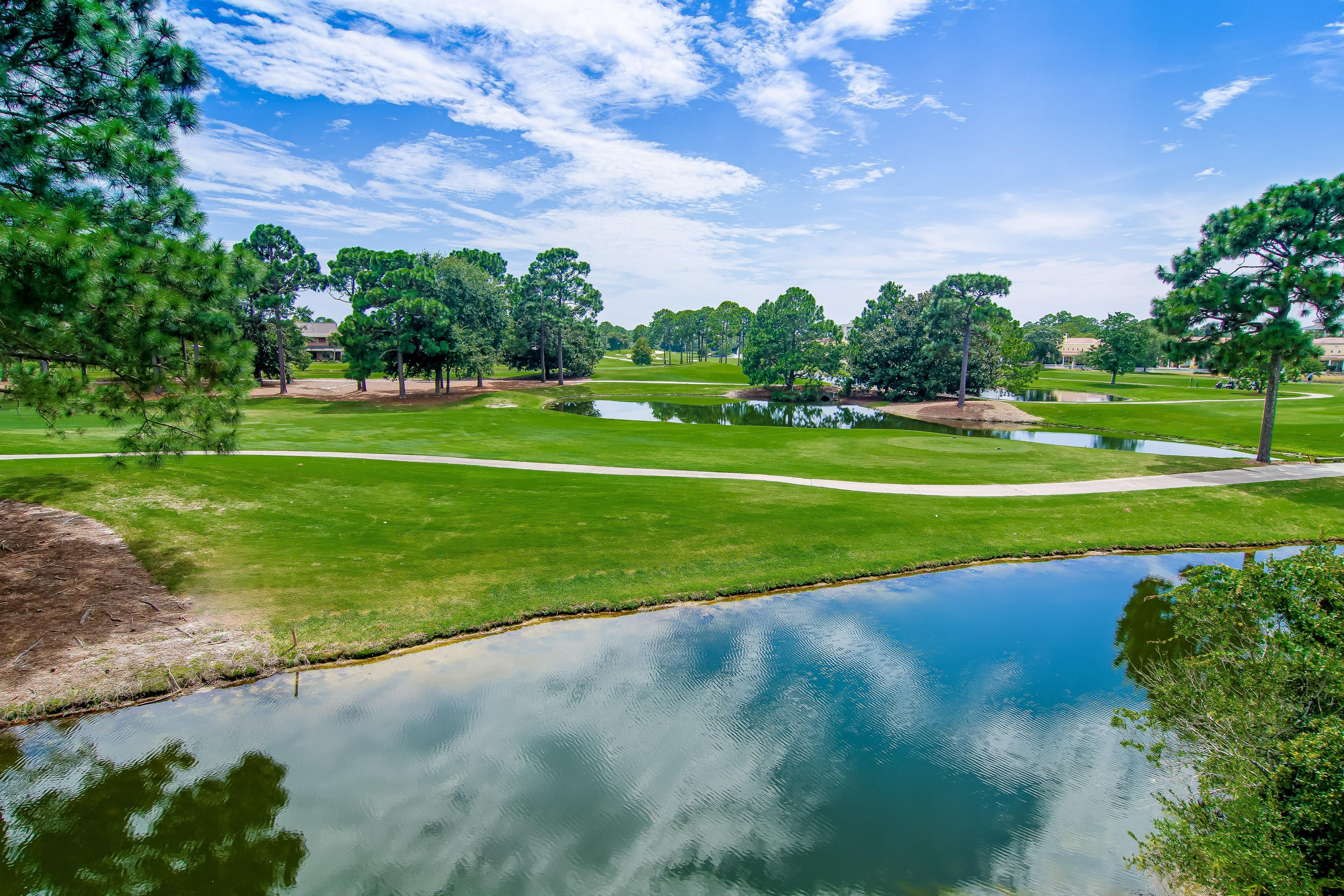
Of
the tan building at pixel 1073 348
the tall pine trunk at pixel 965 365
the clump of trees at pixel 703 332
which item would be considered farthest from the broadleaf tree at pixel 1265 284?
the tan building at pixel 1073 348

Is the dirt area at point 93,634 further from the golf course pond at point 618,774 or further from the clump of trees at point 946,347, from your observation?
the clump of trees at point 946,347

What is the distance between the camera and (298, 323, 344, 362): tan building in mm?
97875

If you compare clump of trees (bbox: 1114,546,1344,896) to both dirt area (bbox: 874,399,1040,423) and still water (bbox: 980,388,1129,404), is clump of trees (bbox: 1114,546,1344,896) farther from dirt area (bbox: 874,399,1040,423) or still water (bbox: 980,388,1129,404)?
still water (bbox: 980,388,1129,404)

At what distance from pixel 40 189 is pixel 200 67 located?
319 centimetres

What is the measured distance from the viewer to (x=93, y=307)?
24.0 ft

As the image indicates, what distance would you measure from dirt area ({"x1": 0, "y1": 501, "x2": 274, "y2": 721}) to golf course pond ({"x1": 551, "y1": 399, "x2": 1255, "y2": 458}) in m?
25.2

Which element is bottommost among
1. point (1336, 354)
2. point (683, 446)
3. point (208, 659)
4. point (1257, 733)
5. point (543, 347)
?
point (208, 659)

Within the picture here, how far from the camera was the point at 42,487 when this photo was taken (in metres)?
14.6

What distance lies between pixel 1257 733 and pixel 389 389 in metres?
56.3

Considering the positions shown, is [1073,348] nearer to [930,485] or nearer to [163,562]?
[930,485]

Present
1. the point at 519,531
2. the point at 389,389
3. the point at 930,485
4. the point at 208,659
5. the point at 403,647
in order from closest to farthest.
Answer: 1. the point at 208,659
2. the point at 403,647
3. the point at 519,531
4. the point at 930,485
5. the point at 389,389

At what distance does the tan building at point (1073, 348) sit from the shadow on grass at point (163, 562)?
5179 inches

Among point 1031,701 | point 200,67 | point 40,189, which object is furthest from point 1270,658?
point 200,67

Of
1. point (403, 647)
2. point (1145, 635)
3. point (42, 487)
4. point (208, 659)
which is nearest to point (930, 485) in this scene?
point (1145, 635)
